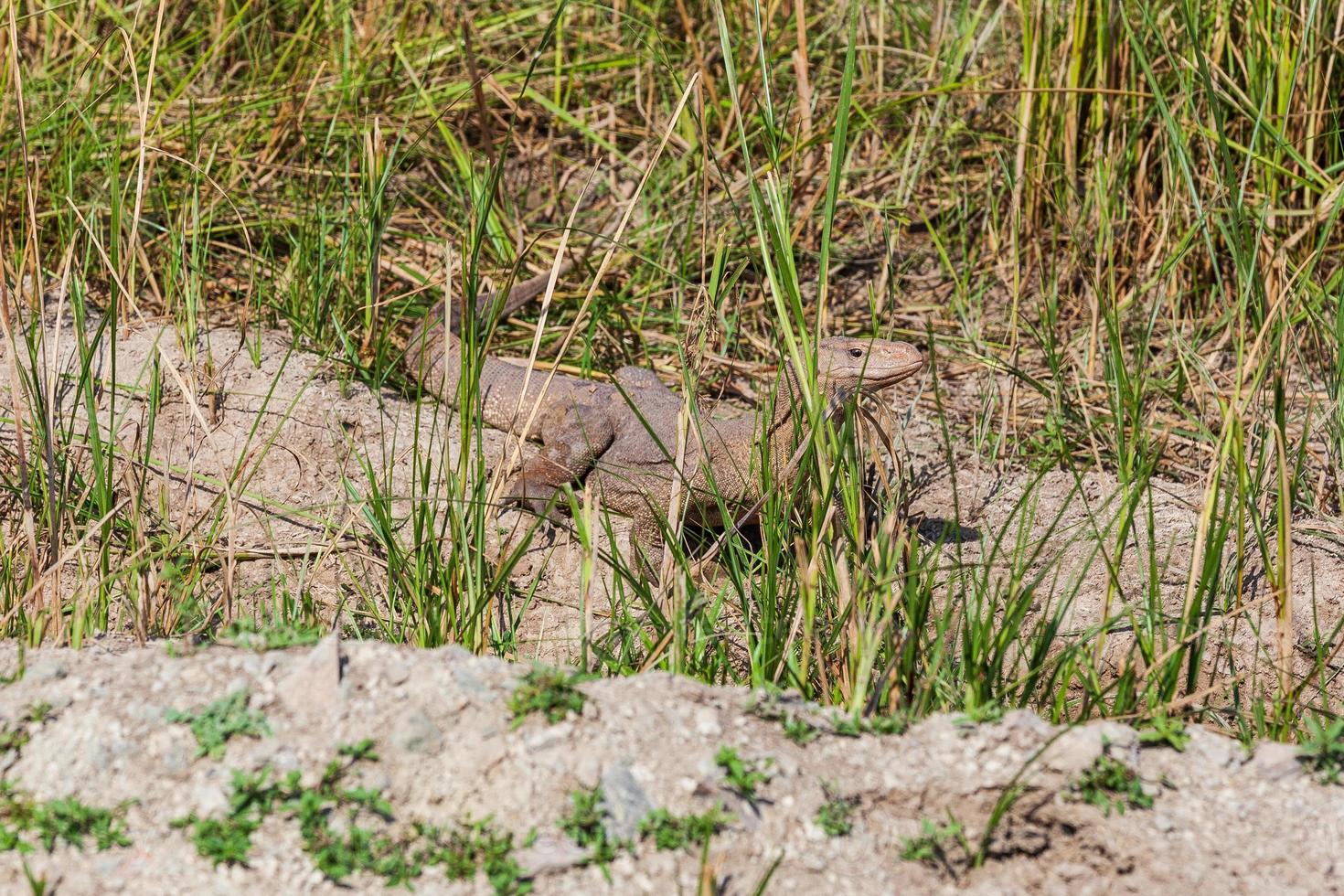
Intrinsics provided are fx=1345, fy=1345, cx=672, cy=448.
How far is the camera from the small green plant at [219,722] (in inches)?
97.0

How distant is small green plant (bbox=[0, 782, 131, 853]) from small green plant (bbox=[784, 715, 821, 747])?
122 cm

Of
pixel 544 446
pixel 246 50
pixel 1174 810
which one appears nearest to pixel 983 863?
pixel 1174 810

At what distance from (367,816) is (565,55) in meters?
5.21

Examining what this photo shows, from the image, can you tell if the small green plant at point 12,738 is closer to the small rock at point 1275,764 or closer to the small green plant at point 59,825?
the small green plant at point 59,825

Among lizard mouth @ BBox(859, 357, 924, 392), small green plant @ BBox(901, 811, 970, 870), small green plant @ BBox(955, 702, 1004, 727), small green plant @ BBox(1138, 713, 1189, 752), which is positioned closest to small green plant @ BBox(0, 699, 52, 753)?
small green plant @ BBox(901, 811, 970, 870)

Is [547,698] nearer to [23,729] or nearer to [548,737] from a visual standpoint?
[548,737]

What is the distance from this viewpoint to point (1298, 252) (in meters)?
5.48

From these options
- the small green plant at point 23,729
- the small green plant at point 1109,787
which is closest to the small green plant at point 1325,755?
the small green plant at point 1109,787

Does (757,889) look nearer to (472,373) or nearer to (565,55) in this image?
(472,373)

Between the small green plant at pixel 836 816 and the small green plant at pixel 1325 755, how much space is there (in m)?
0.91

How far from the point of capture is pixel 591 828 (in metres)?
2.41

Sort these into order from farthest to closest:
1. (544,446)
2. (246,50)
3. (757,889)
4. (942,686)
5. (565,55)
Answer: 1. (565,55)
2. (246,50)
3. (544,446)
4. (942,686)
5. (757,889)

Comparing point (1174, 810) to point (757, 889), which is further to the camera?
point (1174, 810)

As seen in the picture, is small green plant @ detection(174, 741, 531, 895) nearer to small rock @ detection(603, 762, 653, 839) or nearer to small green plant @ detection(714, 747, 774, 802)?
small rock @ detection(603, 762, 653, 839)
